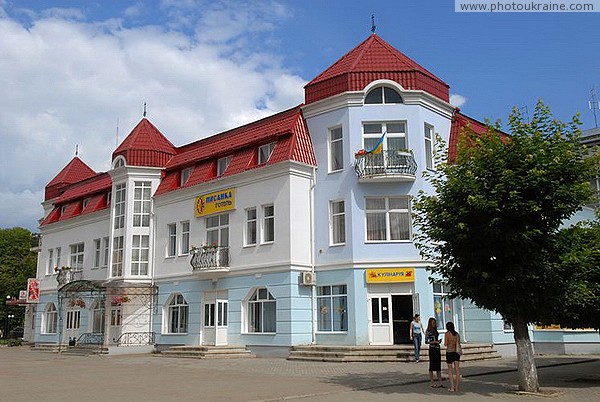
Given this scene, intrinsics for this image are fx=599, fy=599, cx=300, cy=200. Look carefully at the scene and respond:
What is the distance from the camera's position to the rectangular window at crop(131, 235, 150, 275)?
30.0 m

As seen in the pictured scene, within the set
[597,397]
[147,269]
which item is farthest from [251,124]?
[597,397]

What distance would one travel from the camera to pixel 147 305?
97.2 feet

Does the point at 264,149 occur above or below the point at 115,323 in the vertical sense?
above

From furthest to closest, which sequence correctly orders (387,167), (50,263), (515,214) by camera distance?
(50,263) → (387,167) → (515,214)

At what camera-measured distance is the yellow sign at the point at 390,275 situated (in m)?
22.4

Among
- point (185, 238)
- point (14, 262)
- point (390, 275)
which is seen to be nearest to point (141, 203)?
point (185, 238)

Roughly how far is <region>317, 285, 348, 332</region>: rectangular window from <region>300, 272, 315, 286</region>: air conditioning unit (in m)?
0.51

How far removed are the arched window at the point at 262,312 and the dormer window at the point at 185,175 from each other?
781 centimetres

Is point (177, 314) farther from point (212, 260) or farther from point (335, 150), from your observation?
point (335, 150)

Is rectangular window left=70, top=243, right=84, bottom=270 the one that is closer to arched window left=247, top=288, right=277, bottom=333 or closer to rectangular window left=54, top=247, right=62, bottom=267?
rectangular window left=54, top=247, right=62, bottom=267

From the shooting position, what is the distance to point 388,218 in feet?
76.0

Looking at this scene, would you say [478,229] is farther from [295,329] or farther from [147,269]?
[147,269]

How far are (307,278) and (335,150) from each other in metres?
5.33

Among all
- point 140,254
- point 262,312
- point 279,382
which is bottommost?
point 279,382
